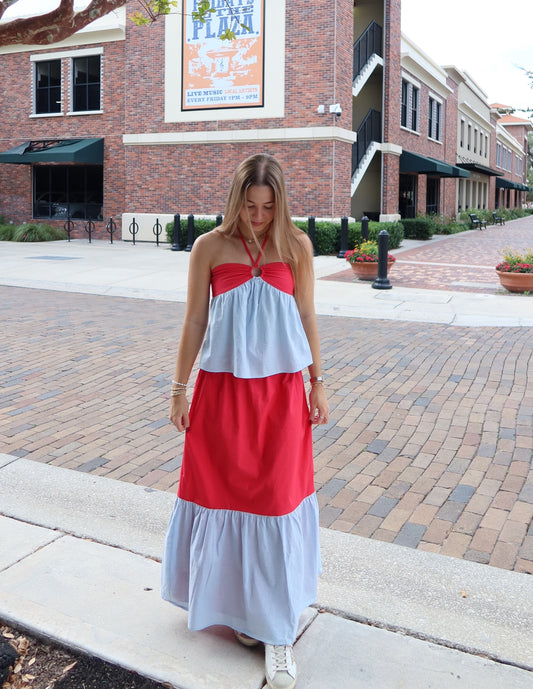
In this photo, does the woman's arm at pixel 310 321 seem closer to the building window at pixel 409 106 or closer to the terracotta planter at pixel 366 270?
the terracotta planter at pixel 366 270

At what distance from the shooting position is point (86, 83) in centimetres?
2620

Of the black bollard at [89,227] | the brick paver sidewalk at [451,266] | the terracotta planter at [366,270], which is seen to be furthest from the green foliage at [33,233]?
the terracotta planter at [366,270]

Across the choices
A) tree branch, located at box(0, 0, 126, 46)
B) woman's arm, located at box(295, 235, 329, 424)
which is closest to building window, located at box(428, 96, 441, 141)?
tree branch, located at box(0, 0, 126, 46)

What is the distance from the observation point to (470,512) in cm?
410

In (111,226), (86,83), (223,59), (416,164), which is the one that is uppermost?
(86,83)

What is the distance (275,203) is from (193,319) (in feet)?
1.81

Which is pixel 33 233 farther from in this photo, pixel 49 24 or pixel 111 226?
pixel 49 24

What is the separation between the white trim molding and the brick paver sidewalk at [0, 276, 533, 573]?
44.0 feet

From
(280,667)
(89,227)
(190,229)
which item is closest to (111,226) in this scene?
(89,227)

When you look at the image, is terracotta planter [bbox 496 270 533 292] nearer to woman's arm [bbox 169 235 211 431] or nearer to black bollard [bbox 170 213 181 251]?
woman's arm [bbox 169 235 211 431]

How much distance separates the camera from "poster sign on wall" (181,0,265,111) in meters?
21.8

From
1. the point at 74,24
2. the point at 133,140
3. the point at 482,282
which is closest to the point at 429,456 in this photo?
the point at 74,24

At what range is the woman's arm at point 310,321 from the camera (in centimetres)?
279

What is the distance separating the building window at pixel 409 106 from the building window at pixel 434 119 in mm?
2735
